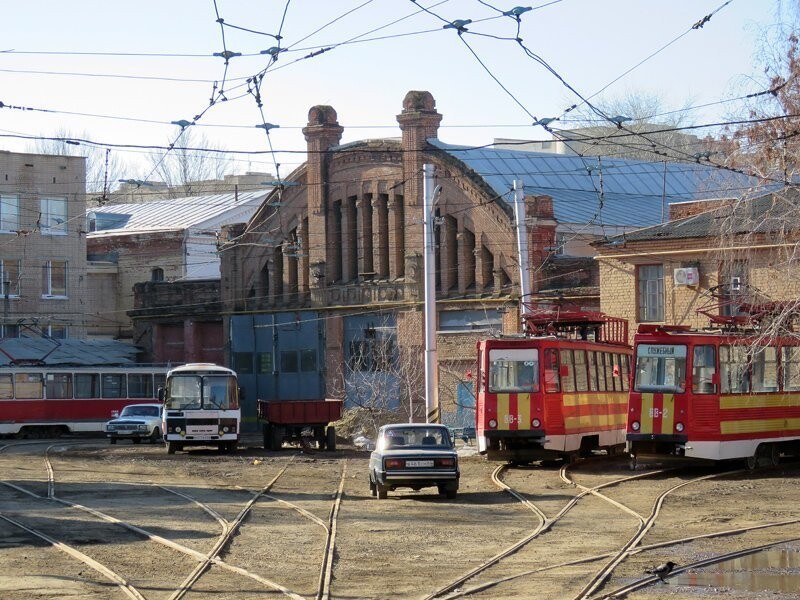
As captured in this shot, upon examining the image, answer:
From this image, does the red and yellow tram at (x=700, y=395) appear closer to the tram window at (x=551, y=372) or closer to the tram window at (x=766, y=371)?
the tram window at (x=766, y=371)

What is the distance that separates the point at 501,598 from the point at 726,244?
16.9m

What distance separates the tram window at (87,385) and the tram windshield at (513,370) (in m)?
28.5

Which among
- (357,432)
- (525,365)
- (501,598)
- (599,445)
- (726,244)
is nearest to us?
(501,598)

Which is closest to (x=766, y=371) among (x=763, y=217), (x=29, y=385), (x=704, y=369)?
(x=704, y=369)

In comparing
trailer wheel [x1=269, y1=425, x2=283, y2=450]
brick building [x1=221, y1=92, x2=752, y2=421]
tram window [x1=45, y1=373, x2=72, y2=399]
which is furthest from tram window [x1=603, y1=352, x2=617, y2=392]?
tram window [x1=45, y1=373, x2=72, y2=399]

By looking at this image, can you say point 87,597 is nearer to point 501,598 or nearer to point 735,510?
point 501,598

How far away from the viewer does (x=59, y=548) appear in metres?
18.1

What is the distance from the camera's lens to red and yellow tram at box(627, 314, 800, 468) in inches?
1142

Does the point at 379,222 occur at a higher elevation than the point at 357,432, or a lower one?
higher

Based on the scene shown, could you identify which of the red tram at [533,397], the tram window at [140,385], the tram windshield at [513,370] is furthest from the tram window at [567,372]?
the tram window at [140,385]

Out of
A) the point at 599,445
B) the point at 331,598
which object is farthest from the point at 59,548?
the point at 599,445

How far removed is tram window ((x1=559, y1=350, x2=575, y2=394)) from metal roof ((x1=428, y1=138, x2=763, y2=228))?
18879 millimetres

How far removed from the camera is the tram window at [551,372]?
3161 centimetres

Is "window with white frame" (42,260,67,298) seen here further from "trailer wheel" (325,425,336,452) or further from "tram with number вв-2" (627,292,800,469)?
"tram with number вв-2" (627,292,800,469)
